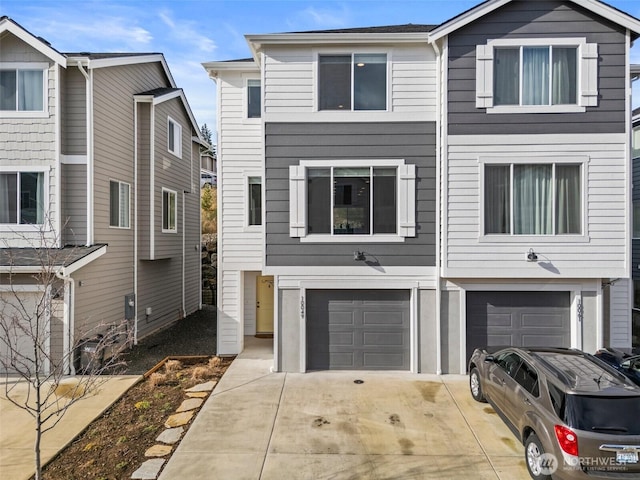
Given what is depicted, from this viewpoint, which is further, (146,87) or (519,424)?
(146,87)

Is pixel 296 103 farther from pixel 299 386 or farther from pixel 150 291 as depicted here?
pixel 150 291

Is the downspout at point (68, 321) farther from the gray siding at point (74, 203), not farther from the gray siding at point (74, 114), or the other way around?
the gray siding at point (74, 114)

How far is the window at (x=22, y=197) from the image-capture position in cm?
970

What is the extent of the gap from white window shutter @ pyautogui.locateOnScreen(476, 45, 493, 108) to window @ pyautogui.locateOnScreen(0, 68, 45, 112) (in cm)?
1046

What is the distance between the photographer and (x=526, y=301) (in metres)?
9.27

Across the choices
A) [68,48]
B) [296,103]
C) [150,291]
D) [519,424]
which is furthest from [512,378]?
[68,48]

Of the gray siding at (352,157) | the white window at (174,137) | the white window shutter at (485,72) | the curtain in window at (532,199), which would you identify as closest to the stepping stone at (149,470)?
the gray siding at (352,157)

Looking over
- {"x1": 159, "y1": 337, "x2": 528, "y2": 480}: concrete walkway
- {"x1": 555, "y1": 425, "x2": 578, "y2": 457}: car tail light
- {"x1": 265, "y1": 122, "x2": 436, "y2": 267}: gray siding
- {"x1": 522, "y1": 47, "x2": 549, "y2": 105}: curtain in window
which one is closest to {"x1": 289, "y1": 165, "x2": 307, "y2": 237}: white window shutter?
{"x1": 265, "y1": 122, "x2": 436, "y2": 267}: gray siding

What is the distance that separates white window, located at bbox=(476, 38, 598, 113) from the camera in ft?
28.9

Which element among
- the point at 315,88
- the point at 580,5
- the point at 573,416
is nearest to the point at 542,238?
the point at 573,416

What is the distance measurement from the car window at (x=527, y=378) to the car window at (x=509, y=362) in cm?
12

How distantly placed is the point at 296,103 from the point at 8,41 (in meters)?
7.38

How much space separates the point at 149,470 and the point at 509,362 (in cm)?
575

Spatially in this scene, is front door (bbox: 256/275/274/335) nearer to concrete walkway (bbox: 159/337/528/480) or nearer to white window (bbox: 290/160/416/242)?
concrete walkway (bbox: 159/337/528/480)
